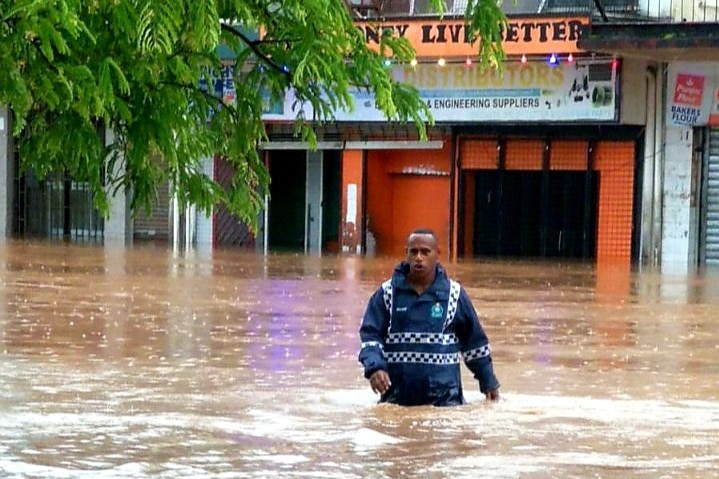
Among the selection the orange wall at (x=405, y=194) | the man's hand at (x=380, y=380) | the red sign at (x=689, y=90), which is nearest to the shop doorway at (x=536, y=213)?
the orange wall at (x=405, y=194)

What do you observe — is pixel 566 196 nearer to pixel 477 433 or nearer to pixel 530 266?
pixel 530 266

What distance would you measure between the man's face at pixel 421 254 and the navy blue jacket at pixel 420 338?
10 centimetres

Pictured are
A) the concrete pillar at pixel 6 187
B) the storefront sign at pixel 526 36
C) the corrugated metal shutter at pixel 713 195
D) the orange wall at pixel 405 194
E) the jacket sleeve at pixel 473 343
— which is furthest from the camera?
the concrete pillar at pixel 6 187

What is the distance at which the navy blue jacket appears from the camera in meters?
8.37

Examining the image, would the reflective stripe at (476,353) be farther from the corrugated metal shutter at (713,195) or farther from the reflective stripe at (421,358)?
the corrugated metal shutter at (713,195)

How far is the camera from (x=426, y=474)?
760 centimetres

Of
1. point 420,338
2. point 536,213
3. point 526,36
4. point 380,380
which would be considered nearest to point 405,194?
point 536,213

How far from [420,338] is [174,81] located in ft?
10.9

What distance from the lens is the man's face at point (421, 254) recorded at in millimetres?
8266

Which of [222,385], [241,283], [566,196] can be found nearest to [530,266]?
[566,196]

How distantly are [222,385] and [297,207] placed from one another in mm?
25591

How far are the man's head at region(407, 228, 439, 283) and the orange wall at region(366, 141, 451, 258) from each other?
25494 mm

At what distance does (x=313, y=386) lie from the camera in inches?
444

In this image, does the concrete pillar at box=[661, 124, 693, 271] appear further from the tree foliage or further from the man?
the tree foliage
